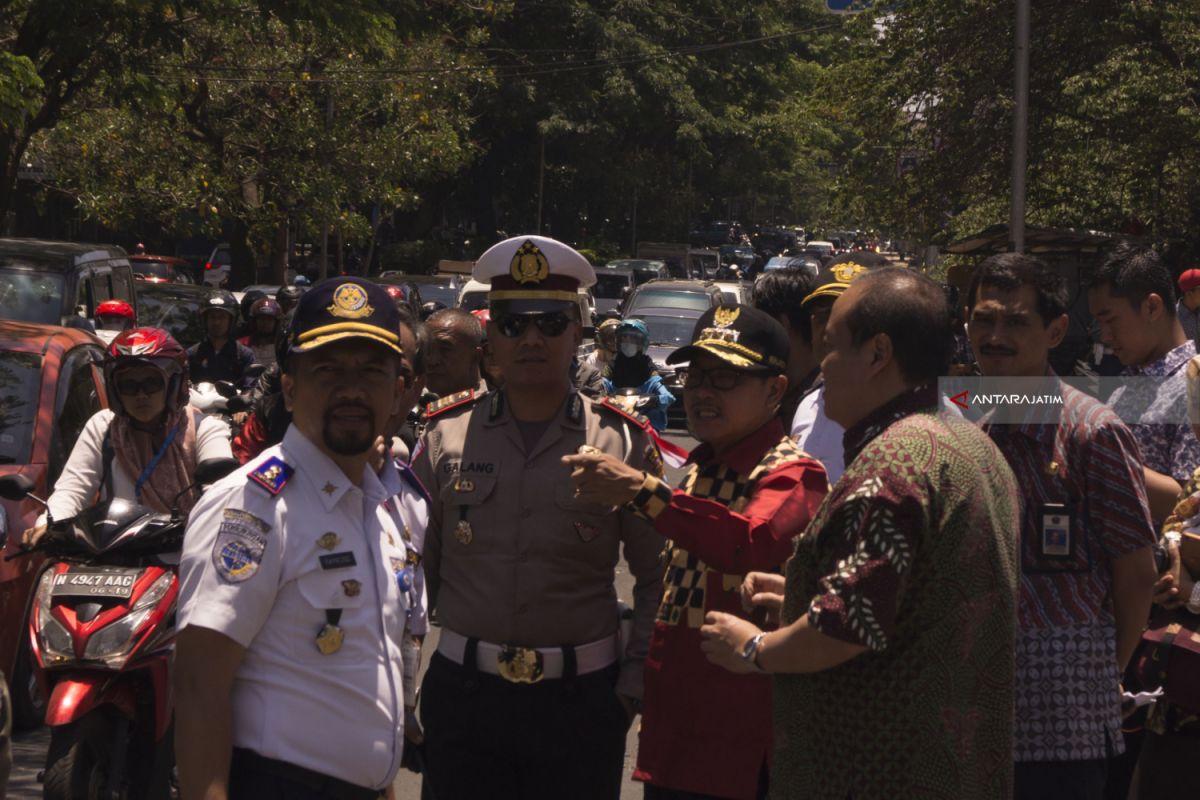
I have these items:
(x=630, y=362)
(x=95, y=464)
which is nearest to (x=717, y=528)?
(x=95, y=464)

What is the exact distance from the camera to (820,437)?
4734 millimetres

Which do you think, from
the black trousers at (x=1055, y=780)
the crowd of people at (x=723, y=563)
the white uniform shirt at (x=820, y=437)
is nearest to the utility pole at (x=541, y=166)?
the crowd of people at (x=723, y=563)

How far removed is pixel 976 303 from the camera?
13.7ft

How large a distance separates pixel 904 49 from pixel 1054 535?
793 inches

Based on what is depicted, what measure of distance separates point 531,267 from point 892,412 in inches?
55.4

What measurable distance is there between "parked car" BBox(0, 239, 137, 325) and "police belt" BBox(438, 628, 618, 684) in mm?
7336

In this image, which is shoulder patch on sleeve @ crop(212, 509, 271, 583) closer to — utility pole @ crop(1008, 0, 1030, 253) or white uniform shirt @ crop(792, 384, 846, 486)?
white uniform shirt @ crop(792, 384, 846, 486)

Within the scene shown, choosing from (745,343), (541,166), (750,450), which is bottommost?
(750,450)

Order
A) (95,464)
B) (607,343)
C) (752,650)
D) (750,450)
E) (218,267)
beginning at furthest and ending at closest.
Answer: (218,267) → (607,343) → (95,464) → (750,450) → (752,650)

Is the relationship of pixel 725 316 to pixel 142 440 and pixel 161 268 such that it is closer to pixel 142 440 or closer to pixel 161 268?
pixel 142 440

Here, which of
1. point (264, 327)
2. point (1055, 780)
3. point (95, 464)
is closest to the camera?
point (1055, 780)

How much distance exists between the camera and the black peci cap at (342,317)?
3223mm

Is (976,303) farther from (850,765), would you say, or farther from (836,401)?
(850,765)

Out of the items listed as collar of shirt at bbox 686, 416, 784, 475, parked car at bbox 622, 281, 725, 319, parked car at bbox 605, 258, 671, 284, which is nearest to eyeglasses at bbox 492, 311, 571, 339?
collar of shirt at bbox 686, 416, 784, 475
